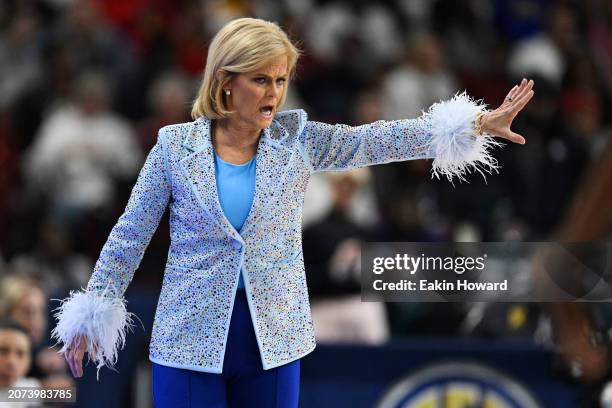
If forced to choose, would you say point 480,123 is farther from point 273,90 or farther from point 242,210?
point 242,210

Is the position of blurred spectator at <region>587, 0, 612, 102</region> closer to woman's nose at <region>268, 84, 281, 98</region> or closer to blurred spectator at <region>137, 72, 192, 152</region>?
blurred spectator at <region>137, 72, 192, 152</region>

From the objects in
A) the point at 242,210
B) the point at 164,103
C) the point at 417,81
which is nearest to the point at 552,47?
the point at 417,81

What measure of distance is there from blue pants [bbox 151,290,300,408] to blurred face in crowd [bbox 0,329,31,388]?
51.3 inches

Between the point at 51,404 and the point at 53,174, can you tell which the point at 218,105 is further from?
the point at 53,174

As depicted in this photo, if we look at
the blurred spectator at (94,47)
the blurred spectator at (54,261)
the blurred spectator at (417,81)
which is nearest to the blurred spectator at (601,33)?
the blurred spectator at (417,81)

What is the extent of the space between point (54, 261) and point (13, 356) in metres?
1.99

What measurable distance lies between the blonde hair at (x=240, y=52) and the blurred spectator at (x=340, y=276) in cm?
210

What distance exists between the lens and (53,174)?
7.15 m

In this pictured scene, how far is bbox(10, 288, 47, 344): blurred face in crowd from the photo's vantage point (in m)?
5.00

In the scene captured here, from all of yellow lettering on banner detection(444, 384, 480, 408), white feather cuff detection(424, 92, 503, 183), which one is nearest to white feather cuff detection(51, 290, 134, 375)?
white feather cuff detection(424, 92, 503, 183)

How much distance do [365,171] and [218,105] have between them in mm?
3073

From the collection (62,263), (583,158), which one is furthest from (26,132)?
(583,158)

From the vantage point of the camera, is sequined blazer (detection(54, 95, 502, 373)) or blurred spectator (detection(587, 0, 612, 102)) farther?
blurred spectator (detection(587, 0, 612, 102))

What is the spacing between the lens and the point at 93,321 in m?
3.52
